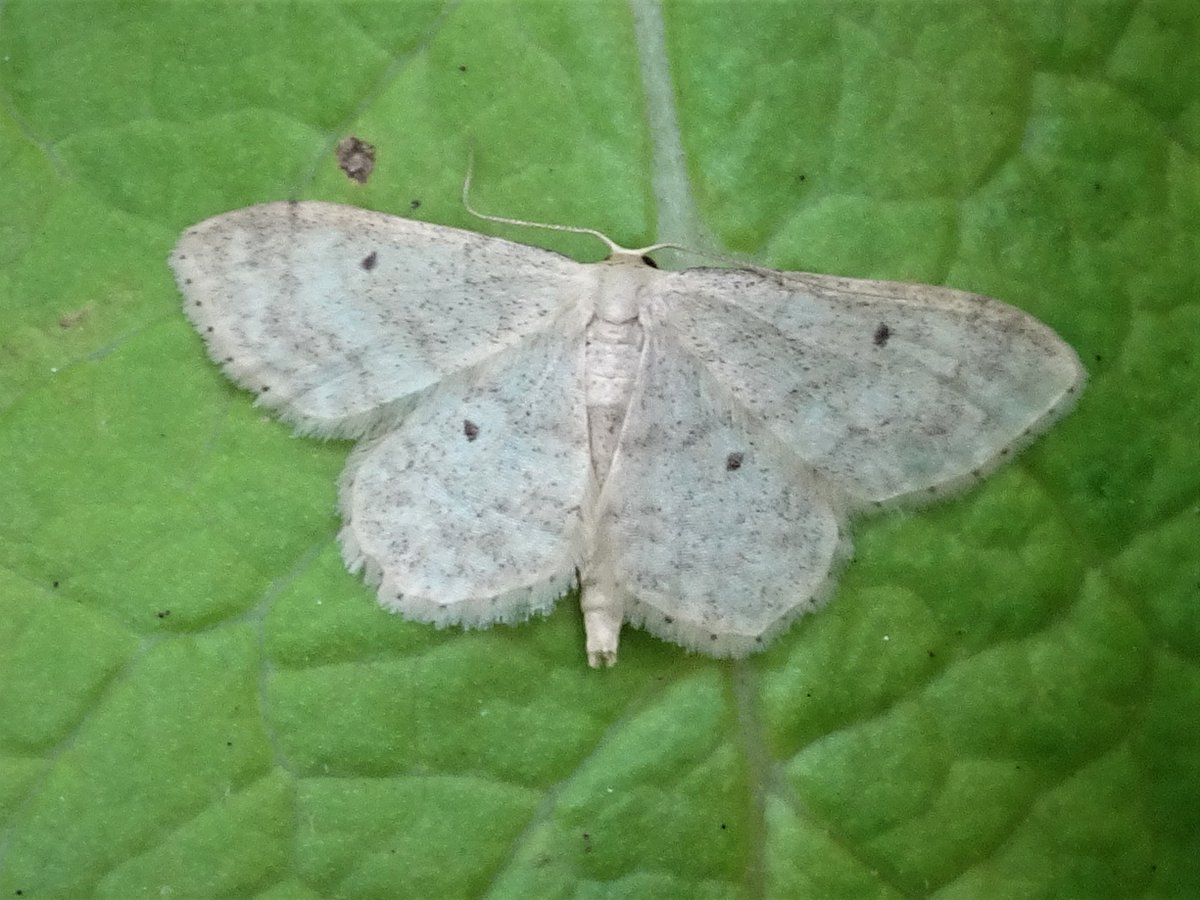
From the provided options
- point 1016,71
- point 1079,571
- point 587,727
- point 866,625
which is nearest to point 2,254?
point 587,727

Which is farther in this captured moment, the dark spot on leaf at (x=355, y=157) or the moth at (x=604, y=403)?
the dark spot on leaf at (x=355, y=157)

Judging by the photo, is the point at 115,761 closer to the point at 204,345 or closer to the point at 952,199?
the point at 204,345

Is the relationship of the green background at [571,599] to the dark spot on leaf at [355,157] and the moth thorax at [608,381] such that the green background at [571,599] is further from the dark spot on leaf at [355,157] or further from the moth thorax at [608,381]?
the moth thorax at [608,381]

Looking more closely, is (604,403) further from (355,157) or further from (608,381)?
(355,157)

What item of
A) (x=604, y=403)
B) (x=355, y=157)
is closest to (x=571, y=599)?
(x=604, y=403)

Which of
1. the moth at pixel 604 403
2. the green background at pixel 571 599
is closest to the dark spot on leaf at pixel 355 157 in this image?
the green background at pixel 571 599

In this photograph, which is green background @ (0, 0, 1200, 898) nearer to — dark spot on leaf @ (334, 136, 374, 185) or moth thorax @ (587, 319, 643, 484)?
dark spot on leaf @ (334, 136, 374, 185)
